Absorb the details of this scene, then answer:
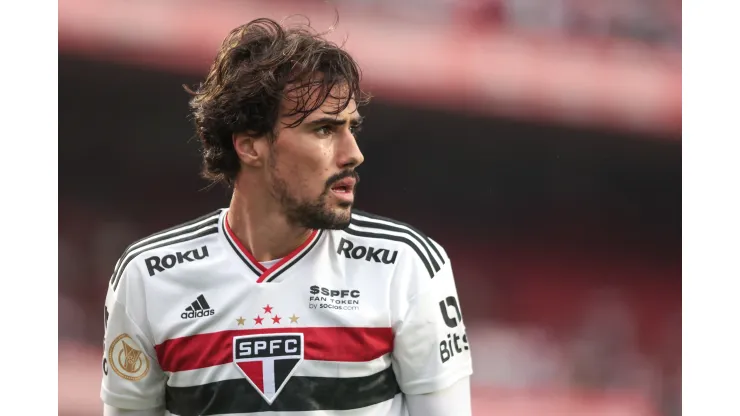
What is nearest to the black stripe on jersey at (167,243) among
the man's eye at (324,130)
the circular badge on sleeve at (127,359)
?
the circular badge on sleeve at (127,359)

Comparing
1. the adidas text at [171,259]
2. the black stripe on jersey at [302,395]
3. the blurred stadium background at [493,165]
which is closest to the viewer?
the black stripe on jersey at [302,395]

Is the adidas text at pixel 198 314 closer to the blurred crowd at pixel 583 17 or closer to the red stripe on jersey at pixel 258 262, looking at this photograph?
the red stripe on jersey at pixel 258 262

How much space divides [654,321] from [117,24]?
171 cm

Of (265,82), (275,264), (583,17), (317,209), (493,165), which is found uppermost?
(583,17)

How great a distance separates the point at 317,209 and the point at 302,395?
372 millimetres

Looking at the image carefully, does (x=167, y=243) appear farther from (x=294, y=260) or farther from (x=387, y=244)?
(x=387, y=244)

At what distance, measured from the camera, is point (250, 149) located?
1.79m

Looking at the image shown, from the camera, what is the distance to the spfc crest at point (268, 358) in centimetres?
171

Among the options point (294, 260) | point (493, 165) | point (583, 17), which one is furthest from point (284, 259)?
point (583, 17)

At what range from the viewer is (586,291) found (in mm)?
2465

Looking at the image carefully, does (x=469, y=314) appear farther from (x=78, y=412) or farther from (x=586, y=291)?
(x=78, y=412)

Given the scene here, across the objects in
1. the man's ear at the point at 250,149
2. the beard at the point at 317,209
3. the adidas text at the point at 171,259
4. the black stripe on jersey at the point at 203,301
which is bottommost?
the black stripe on jersey at the point at 203,301

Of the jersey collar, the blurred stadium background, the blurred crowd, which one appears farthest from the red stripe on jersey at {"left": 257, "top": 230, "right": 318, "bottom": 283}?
the blurred crowd

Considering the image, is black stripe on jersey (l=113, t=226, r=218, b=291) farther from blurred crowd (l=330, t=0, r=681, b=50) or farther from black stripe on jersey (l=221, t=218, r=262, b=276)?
blurred crowd (l=330, t=0, r=681, b=50)
